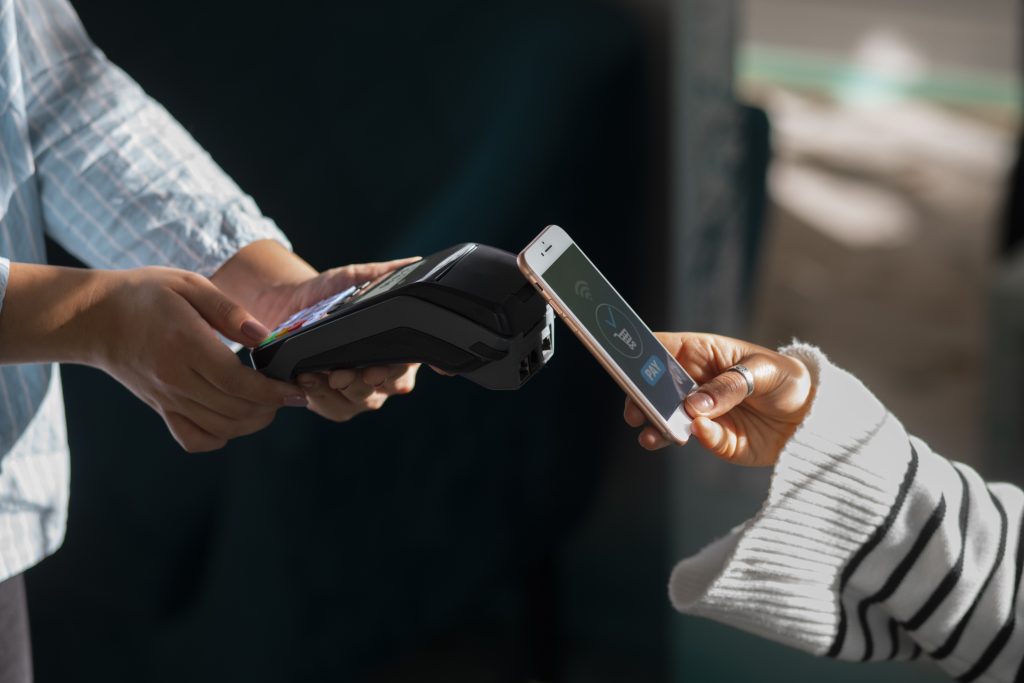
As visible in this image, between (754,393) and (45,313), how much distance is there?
36cm

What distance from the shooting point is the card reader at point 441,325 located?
525 mm

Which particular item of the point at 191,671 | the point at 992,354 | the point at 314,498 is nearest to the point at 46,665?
the point at 191,671

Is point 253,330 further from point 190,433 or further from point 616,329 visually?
point 616,329

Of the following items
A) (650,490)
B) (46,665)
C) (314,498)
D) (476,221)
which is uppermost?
(476,221)

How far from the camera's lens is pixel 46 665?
121 cm

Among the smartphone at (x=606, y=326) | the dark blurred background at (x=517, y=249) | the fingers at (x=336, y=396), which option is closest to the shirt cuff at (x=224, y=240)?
the fingers at (x=336, y=396)

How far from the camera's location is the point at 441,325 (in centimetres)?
53

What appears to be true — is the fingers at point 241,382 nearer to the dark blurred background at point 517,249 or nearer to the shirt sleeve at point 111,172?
the shirt sleeve at point 111,172

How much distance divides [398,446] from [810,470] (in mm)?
512

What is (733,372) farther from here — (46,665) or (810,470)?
(46,665)

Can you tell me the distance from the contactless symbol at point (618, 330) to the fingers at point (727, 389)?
0.13 ft

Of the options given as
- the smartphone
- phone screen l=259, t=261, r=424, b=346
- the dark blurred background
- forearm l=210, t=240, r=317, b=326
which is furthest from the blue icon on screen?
the dark blurred background

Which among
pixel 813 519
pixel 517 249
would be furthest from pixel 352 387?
pixel 517 249

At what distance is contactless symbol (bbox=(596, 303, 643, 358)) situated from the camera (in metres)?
0.52
